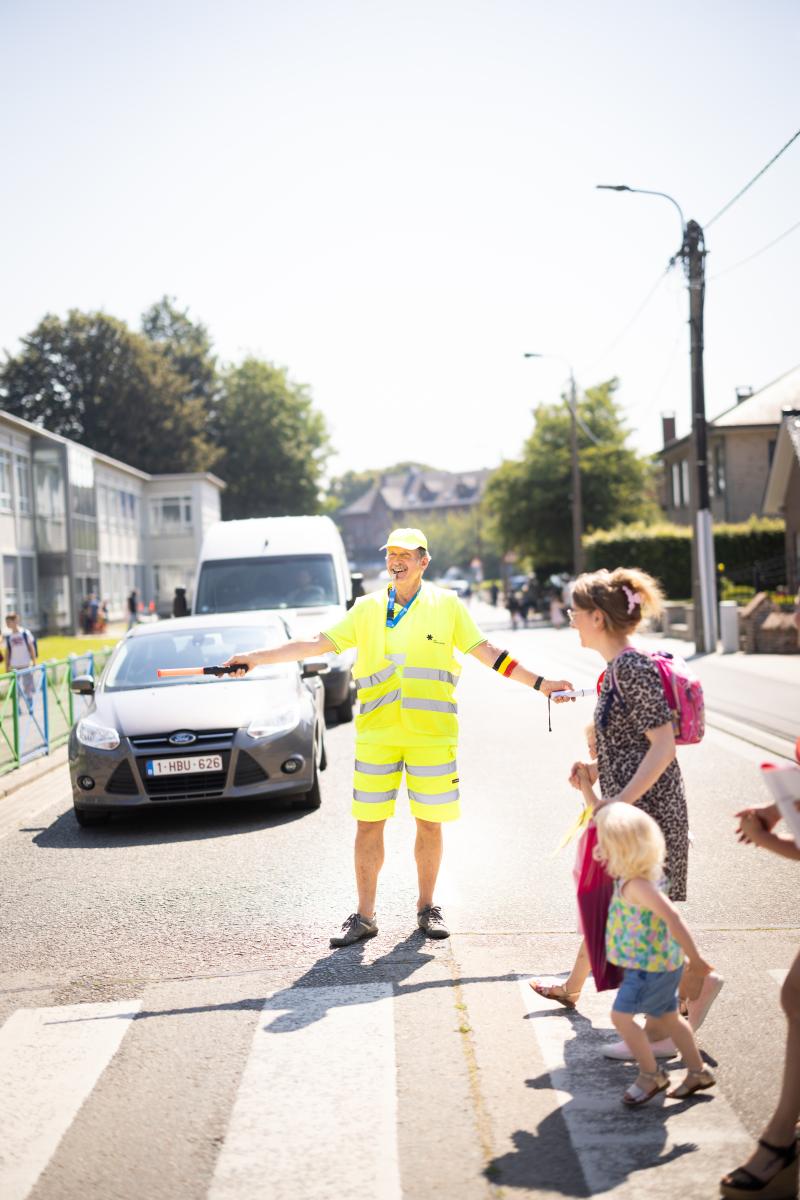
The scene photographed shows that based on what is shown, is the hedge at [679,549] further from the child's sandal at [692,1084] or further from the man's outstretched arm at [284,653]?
the child's sandal at [692,1084]

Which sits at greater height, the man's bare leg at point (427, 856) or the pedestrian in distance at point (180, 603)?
the pedestrian in distance at point (180, 603)

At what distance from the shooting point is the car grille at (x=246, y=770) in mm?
9531

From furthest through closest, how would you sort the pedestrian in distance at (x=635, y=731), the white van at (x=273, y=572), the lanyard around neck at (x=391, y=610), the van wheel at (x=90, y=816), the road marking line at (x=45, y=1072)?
the white van at (x=273, y=572) < the van wheel at (x=90, y=816) < the lanyard around neck at (x=391, y=610) < the pedestrian in distance at (x=635, y=731) < the road marking line at (x=45, y=1072)

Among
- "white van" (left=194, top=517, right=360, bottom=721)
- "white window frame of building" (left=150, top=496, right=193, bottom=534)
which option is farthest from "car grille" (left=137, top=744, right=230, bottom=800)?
"white window frame of building" (left=150, top=496, right=193, bottom=534)

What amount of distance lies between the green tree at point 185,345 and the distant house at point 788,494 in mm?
43022

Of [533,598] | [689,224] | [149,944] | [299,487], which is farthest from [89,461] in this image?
[149,944]

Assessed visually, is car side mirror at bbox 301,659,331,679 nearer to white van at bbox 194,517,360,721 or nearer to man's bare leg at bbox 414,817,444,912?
man's bare leg at bbox 414,817,444,912

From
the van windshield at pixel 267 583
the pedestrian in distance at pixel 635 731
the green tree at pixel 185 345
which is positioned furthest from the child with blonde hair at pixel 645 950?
the green tree at pixel 185 345

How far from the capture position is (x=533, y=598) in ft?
199

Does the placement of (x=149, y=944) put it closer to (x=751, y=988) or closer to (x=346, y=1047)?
(x=346, y=1047)

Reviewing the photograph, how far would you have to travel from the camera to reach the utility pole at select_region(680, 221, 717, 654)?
86.8 feet

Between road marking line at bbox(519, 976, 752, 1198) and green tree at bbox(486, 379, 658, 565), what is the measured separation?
56110 mm

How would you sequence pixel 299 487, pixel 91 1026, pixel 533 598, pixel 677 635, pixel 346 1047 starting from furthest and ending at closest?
1. pixel 299 487
2. pixel 533 598
3. pixel 677 635
4. pixel 91 1026
5. pixel 346 1047

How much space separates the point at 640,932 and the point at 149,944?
3.00m
